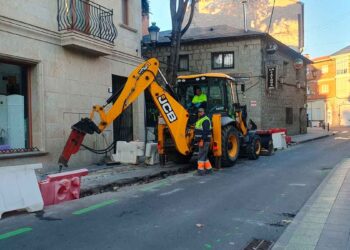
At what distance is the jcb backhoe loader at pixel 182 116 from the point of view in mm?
10310

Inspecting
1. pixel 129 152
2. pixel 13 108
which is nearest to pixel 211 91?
pixel 129 152

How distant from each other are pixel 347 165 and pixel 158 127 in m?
5.71

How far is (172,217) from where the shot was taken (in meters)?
6.44

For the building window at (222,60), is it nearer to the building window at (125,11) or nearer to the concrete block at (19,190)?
the building window at (125,11)

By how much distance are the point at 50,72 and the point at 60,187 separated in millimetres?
4860

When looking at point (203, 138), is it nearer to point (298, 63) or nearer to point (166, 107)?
point (166, 107)

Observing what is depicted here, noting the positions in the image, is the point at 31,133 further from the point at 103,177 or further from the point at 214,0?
the point at 214,0

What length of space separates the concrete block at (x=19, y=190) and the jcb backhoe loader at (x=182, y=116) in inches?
87.6

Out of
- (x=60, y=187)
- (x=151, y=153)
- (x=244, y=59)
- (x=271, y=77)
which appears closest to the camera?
(x=60, y=187)

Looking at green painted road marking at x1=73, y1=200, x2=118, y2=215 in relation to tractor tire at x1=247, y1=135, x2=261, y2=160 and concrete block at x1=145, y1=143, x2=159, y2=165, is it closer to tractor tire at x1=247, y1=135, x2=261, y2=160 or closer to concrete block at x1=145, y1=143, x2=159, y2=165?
concrete block at x1=145, y1=143, x2=159, y2=165

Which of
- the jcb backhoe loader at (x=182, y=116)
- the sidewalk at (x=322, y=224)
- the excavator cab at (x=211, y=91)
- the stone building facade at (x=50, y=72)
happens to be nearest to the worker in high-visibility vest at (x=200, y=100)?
the excavator cab at (x=211, y=91)

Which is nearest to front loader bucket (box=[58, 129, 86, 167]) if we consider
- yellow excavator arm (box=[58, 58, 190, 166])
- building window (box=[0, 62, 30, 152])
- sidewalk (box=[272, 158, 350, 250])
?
yellow excavator arm (box=[58, 58, 190, 166])

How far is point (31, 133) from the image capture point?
443 inches

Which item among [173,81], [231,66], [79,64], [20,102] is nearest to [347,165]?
[173,81]
